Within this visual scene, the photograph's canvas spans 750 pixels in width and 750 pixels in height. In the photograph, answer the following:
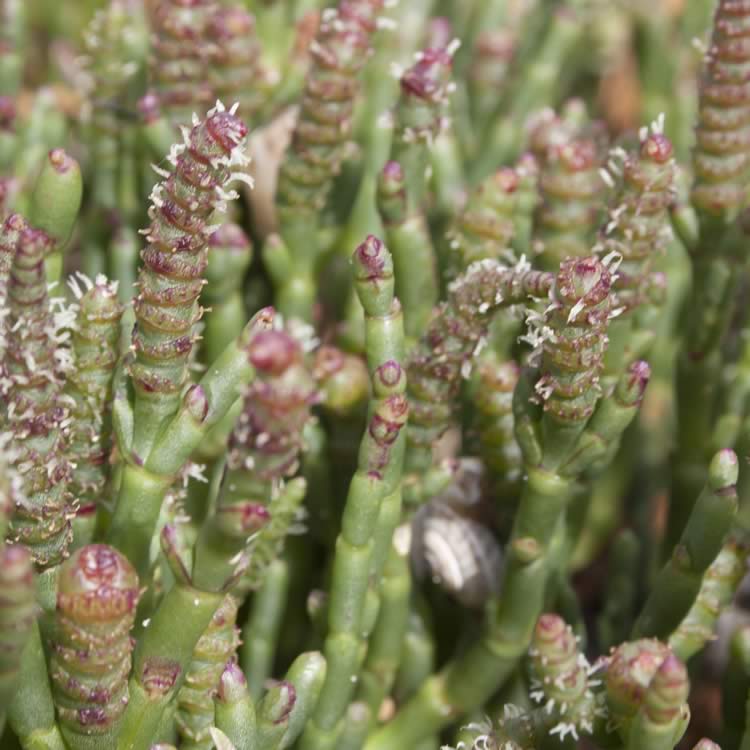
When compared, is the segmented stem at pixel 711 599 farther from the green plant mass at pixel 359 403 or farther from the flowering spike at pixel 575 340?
the flowering spike at pixel 575 340

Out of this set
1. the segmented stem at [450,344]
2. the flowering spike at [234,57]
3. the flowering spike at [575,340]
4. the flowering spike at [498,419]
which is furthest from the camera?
the flowering spike at [234,57]

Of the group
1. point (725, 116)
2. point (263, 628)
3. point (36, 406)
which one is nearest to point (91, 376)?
point (36, 406)

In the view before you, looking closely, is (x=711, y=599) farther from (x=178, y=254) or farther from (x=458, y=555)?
(x=178, y=254)

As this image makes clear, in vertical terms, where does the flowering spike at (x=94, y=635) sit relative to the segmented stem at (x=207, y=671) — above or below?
above

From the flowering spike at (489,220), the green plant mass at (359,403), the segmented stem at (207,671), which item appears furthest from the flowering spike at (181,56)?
the segmented stem at (207,671)

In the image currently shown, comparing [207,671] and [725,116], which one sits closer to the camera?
[207,671]

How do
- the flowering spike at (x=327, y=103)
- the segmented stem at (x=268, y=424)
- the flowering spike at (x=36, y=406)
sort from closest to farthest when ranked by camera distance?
1. the segmented stem at (x=268, y=424)
2. the flowering spike at (x=36, y=406)
3. the flowering spike at (x=327, y=103)
